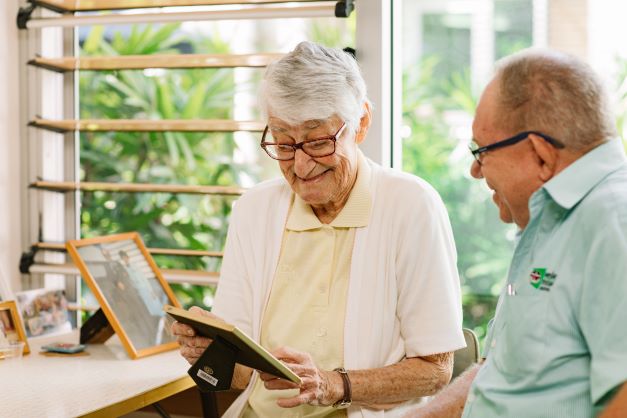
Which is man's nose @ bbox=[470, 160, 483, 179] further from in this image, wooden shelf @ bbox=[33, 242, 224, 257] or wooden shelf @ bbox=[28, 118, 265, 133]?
wooden shelf @ bbox=[33, 242, 224, 257]

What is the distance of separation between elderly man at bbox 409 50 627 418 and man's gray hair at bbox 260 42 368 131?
62 cm

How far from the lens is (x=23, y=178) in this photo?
331 centimetres

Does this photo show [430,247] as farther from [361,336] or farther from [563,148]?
[563,148]

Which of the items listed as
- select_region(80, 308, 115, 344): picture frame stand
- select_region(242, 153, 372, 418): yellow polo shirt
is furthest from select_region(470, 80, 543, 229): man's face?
select_region(80, 308, 115, 344): picture frame stand

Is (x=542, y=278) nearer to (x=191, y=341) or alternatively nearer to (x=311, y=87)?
(x=311, y=87)

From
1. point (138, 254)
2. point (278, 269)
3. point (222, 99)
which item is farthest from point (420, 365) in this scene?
point (222, 99)

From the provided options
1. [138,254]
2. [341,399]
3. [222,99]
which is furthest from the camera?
[222,99]

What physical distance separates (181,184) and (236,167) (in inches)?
9.3

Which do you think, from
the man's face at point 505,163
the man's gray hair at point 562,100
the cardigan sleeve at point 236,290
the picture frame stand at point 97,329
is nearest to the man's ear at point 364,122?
the cardigan sleeve at point 236,290

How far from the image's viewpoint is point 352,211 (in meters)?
2.22

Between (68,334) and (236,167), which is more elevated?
(236,167)

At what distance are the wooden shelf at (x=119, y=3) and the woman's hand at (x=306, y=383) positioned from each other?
1.34 m

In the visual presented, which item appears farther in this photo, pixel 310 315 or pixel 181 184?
pixel 181 184

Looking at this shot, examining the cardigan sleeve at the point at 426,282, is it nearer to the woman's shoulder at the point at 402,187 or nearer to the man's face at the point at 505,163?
the woman's shoulder at the point at 402,187
